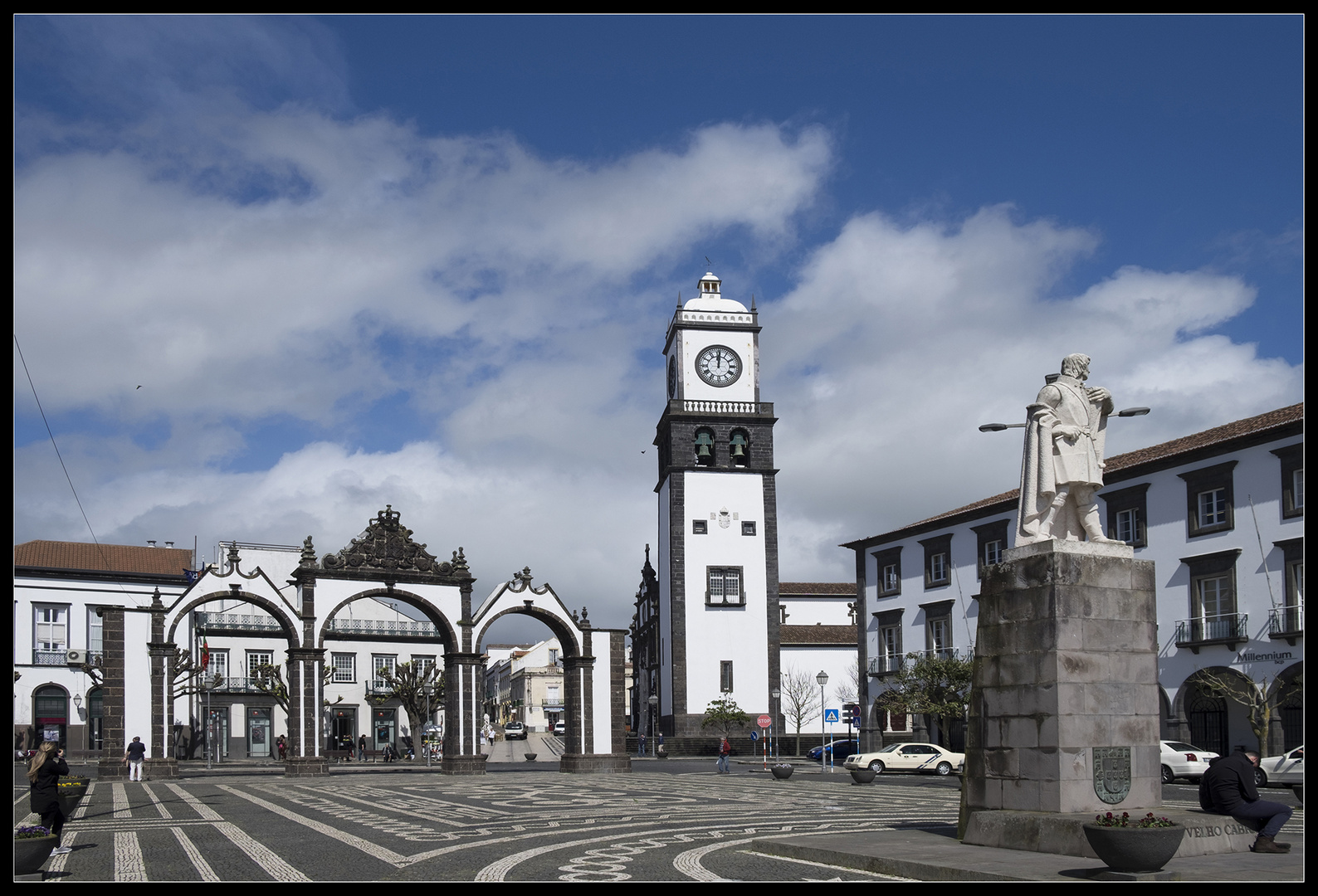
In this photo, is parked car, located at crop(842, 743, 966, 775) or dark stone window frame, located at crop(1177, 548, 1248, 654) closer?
dark stone window frame, located at crop(1177, 548, 1248, 654)

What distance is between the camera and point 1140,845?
417 inches

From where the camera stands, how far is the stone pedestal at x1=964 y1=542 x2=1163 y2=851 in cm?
1297

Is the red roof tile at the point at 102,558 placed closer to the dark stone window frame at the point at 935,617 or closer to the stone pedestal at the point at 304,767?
the stone pedestal at the point at 304,767

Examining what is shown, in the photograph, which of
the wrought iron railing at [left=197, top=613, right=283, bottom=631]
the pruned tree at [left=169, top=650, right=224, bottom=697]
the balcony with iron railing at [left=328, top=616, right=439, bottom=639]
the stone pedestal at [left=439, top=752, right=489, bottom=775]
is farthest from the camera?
the balcony with iron railing at [left=328, top=616, right=439, bottom=639]

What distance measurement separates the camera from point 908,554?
180ft

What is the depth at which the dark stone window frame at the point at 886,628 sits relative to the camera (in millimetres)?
54844

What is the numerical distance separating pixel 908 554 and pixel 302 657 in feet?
85.1

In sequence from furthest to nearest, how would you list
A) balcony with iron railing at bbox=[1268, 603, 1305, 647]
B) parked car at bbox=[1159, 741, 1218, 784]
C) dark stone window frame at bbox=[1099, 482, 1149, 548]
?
dark stone window frame at bbox=[1099, 482, 1149, 548]
balcony with iron railing at bbox=[1268, 603, 1305, 647]
parked car at bbox=[1159, 741, 1218, 784]

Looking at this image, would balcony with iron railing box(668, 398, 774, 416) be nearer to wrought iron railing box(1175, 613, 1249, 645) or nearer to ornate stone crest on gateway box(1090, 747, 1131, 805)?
wrought iron railing box(1175, 613, 1249, 645)

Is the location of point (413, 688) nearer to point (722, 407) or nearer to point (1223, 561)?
point (722, 407)

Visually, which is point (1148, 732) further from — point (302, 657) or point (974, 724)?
point (302, 657)

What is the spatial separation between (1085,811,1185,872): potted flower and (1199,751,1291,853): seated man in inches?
85.7

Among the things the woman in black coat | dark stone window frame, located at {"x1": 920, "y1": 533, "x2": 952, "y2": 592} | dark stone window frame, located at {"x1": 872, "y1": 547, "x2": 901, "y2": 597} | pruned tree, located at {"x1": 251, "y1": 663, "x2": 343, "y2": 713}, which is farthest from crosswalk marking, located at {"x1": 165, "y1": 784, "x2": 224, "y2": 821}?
dark stone window frame, located at {"x1": 872, "y1": 547, "x2": 901, "y2": 597}

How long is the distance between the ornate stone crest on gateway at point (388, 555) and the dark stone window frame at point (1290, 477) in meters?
25.2
